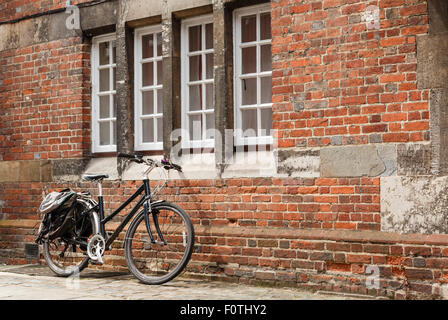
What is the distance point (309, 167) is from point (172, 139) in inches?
71.0

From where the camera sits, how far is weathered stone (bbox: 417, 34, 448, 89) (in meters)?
5.77

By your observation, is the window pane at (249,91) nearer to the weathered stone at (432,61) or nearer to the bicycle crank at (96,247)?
the weathered stone at (432,61)

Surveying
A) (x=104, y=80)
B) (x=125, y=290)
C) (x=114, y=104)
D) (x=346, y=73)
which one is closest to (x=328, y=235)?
(x=346, y=73)

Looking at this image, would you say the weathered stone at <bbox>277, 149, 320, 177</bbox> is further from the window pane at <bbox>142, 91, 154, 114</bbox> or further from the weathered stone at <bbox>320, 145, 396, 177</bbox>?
the window pane at <bbox>142, 91, 154, 114</bbox>

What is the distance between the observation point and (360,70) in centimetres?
619

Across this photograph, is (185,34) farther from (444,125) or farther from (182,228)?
(444,125)

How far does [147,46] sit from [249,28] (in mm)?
1451

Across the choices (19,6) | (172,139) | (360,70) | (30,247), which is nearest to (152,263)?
(172,139)

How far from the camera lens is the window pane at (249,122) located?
7145 millimetres

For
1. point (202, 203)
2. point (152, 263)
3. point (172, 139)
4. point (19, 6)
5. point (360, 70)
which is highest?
point (19, 6)

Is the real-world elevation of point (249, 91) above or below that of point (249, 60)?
below

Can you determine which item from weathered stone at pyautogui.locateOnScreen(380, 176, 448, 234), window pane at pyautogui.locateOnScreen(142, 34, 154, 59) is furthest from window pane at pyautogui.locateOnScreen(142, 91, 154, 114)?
weathered stone at pyautogui.locateOnScreen(380, 176, 448, 234)

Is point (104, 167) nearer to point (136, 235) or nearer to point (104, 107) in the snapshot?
point (104, 107)

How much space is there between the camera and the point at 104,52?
8.45 m
